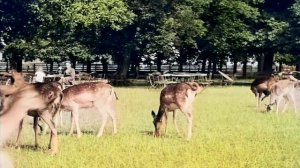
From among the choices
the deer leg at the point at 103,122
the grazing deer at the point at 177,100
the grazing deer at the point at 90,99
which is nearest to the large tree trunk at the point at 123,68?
the grazing deer at the point at 90,99

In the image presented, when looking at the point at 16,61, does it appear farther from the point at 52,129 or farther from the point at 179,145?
the point at 52,129

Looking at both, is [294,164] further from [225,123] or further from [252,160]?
[225,123]

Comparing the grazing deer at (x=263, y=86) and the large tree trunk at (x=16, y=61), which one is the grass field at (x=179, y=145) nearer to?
the grazing deer at (x=263, y=86)

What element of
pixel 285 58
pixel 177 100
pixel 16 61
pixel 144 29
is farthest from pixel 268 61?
pixel 177 100

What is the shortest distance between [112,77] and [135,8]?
15.3 feet

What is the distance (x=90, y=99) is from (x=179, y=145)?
2523 millimetres

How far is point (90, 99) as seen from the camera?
521 inches

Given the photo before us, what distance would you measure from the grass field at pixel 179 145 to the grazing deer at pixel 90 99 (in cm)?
43

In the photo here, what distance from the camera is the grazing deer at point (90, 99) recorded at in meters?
13.0

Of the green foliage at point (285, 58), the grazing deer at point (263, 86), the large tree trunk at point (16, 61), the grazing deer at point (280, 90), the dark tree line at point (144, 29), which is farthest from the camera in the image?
the green foliage at point (285, 58)

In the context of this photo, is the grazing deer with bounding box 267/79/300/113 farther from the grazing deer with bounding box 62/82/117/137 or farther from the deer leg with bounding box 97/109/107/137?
the deer leg with bounding box 97/109/107/137

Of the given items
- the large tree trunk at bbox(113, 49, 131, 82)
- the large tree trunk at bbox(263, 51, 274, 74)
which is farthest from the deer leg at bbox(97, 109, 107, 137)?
the large tree trunk at bbox(263, 51, 274, 74)

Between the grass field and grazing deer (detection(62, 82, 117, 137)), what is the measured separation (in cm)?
43

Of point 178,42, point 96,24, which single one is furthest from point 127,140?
point 178,42
